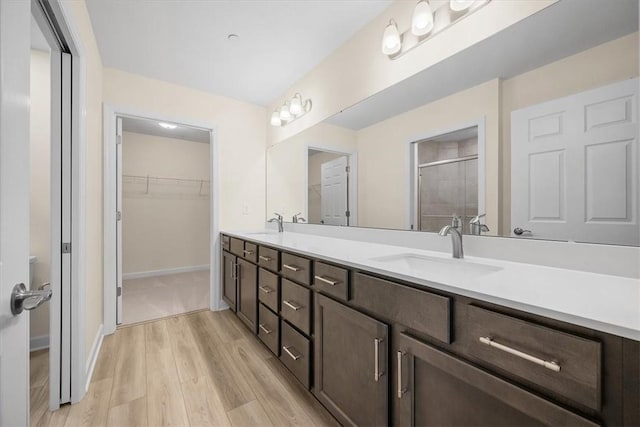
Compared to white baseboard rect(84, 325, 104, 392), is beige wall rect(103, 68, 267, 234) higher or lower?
higher

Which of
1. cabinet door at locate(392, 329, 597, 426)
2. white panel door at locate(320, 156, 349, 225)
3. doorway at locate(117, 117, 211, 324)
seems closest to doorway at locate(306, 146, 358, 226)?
white panel door at locate(320, 156, 349, 225)

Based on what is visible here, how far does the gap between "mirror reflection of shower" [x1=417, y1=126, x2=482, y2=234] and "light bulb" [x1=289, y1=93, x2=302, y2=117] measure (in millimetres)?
1426

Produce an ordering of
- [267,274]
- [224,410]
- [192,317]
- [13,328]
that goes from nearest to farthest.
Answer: [13,328], [224,410], [267,274], [192,317]

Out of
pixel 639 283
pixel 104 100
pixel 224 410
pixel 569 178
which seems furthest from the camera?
pixel 104 100

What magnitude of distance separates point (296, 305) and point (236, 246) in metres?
1.13

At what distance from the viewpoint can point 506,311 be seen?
2.22ft

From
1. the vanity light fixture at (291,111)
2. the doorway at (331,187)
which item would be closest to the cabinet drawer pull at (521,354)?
the doorway at (331,187)

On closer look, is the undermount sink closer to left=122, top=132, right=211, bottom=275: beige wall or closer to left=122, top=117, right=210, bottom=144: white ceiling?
left=122, top=117, right=210, bottom=144: white ceiling

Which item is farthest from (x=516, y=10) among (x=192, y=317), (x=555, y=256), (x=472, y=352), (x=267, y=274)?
(x=192, y=317)

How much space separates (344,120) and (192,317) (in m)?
2.33

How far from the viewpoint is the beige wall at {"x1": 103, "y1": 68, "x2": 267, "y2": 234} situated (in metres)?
2.48

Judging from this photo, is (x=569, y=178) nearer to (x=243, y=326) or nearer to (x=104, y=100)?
(x=243, y=326)

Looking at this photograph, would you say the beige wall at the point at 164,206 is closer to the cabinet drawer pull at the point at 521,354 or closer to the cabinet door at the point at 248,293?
the cabinet door at the point at 248,293

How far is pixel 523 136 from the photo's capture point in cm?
115
